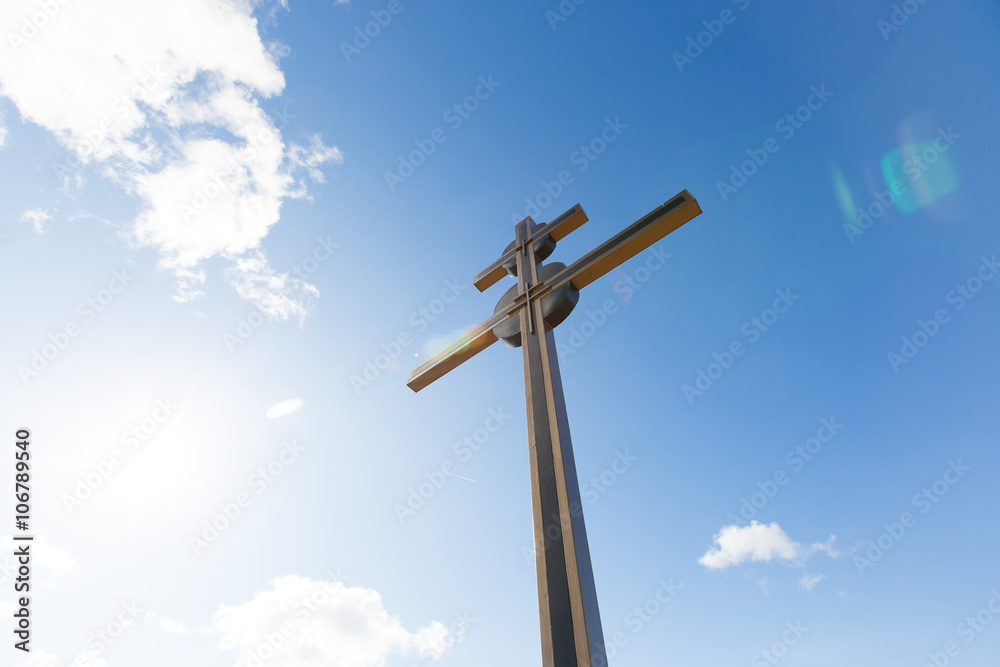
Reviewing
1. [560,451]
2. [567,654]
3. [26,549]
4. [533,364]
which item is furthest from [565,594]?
[26,549]

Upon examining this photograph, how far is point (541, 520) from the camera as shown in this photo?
10.4 ft

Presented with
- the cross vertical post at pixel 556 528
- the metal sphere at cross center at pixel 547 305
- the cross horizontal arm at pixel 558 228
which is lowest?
the cross vertical post at pixel 556 528

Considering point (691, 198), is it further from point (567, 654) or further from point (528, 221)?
point (567, 654)

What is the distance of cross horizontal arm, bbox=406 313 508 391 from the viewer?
15.3ft

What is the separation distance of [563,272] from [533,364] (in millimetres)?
869

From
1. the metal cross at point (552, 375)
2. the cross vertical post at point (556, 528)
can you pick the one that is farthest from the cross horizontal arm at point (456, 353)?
the cross vertical post at point (556, 528)

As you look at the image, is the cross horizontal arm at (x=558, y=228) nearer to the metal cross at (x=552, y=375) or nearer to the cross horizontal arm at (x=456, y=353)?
the metal cross at (x=552, y=375)

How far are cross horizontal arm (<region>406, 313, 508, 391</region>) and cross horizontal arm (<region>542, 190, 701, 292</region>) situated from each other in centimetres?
67

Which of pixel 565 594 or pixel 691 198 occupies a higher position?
pixel 691 198

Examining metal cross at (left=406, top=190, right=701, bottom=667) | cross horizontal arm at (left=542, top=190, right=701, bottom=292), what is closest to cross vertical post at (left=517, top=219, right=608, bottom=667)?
metal cross at (left=406, top=190, right=701, bottom=667)

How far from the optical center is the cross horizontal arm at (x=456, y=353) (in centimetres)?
465

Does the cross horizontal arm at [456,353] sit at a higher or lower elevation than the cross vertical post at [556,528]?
higher

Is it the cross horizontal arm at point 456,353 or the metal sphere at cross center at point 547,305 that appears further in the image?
the cross horizontal arm at point 456,353

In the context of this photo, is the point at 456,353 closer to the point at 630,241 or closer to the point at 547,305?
the point at 547,305
